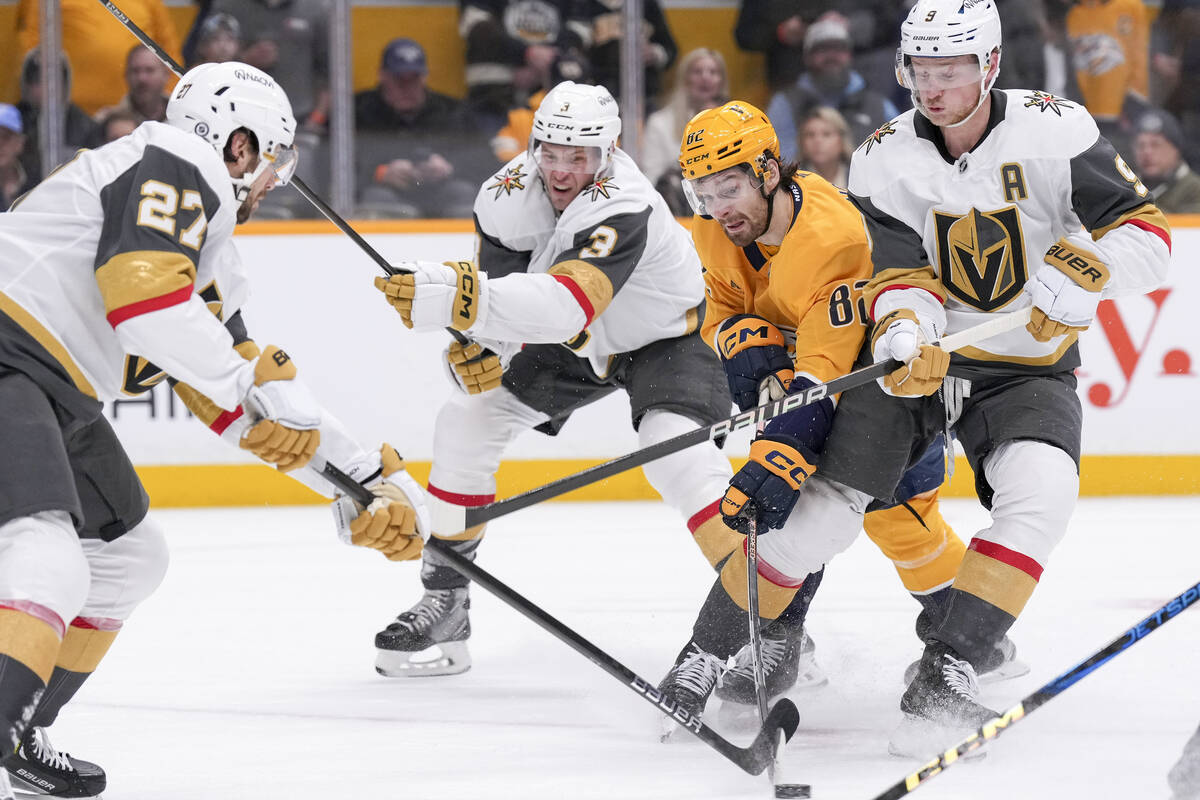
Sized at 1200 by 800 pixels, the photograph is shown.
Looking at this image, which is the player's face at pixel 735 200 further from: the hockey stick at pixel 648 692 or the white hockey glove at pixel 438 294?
the hockey stick at pixel 648 692

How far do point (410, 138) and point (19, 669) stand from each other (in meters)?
3.72

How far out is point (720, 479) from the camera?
123 inches

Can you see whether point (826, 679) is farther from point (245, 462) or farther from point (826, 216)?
point (245, 462)

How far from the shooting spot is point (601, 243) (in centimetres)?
307

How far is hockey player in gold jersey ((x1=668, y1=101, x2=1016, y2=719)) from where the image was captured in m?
2.73

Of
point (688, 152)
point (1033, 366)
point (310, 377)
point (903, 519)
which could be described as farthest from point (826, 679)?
point (310, 377)

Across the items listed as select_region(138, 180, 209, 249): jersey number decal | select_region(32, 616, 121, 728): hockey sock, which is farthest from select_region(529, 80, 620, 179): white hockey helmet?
select_region(32, 616, 121, 728): hockey sock

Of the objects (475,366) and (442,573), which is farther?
(442,573)

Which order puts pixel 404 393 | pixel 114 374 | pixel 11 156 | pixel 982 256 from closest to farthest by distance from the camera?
pixel 114 374, pixel 982 256, pixel 404 393, pixel 11 156

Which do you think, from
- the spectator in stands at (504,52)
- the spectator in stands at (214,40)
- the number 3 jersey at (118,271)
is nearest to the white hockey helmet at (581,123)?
the number 3 jersey at (118,271)

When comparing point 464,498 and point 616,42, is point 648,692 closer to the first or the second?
point 464,498

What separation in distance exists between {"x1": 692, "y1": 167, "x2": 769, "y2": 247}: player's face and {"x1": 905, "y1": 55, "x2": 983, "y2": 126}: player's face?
36cm

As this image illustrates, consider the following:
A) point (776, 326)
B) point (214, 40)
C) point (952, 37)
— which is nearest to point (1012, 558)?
point (776, 326)

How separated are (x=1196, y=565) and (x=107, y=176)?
125 inches
